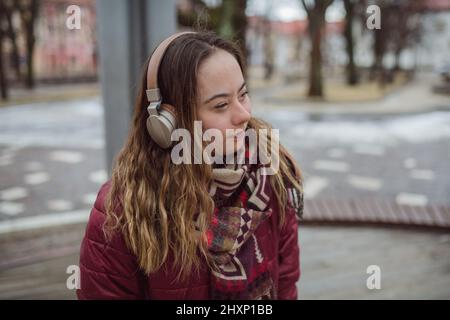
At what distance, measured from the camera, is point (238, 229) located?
1.36 metres

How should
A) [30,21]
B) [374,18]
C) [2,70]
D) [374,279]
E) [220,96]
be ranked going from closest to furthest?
[220,96]
[374,18]
[374,279]
[2,70]
[30,21]

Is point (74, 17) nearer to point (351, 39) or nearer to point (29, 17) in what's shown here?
point (29, 17)

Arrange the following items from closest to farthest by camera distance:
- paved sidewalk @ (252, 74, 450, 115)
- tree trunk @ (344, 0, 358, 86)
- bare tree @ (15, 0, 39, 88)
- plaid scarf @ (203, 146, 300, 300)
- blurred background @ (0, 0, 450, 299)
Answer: plaid scarf @ (203, 146, 300, 300)
blurred background @ (0, 0, 450, 299)
paved sidewalk @ (252, 74, 450, 115)
bare tree @ (15, 0, 39, 88)
tree trunk @ (344, 0, 358, 86)

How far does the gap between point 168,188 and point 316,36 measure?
18521 mm

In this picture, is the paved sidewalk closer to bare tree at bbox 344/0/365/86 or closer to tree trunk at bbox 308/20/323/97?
tree trunk at bbox 308/20/323/97

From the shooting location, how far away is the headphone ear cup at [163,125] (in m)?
1.25

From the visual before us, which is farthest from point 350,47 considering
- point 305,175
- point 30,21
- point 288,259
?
point 288,259

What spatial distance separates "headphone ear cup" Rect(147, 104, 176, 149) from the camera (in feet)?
4.10

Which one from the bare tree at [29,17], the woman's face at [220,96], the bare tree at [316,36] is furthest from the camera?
the bare tree at [29,17]

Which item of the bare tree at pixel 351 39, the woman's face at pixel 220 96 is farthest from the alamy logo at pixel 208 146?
the bare tree at pixel 351 39

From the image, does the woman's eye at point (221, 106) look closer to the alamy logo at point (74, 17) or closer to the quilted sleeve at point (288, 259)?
the quilted sleeve at point (288, 259)

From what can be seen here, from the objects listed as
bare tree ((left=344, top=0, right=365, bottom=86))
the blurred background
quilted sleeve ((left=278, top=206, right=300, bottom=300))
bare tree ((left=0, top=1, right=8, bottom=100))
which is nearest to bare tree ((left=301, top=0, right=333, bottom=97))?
the blurred background
